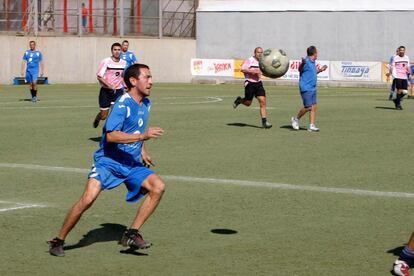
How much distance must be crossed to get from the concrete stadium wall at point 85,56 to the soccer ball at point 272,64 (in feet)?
88.1

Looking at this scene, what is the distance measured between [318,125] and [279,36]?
29.3 m

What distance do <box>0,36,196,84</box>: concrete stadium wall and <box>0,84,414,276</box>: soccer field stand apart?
24.4 meters

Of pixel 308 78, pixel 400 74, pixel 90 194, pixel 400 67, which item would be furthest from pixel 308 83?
pixel 90 194

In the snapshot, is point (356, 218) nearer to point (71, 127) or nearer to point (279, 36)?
point (71, 127)

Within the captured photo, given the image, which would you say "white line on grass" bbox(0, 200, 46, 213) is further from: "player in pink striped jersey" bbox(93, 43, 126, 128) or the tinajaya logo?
the tinajaya logo

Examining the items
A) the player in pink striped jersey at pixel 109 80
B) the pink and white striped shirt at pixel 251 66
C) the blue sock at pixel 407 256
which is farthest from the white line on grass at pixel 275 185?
the pink and white striped shirt at pixel 251 66

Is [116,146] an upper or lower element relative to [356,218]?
upper

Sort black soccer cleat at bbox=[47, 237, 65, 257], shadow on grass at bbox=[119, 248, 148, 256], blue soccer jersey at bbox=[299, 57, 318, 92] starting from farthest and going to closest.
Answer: blue soccer jersey at bbox=[299, 57, 318, 92] < shadow on grass at bbox=[119, 248, 148, 256] < black soccer cleat at bbox=[47, 237, 65, 257]

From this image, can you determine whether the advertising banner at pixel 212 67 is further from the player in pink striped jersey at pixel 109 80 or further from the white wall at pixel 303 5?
the player in pink striped jersey at pixel 109 80

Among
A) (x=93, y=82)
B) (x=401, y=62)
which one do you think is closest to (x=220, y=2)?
(x=93, y=82)

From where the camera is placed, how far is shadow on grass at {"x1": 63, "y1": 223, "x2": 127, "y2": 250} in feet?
32.8

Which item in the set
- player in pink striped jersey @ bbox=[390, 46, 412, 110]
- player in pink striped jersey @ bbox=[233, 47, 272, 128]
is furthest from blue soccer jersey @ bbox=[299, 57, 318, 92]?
player in pink striped jersey @ bbox=[390, 46, 412, 110]

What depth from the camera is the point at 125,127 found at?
31.1 ft

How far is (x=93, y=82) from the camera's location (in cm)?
5138
